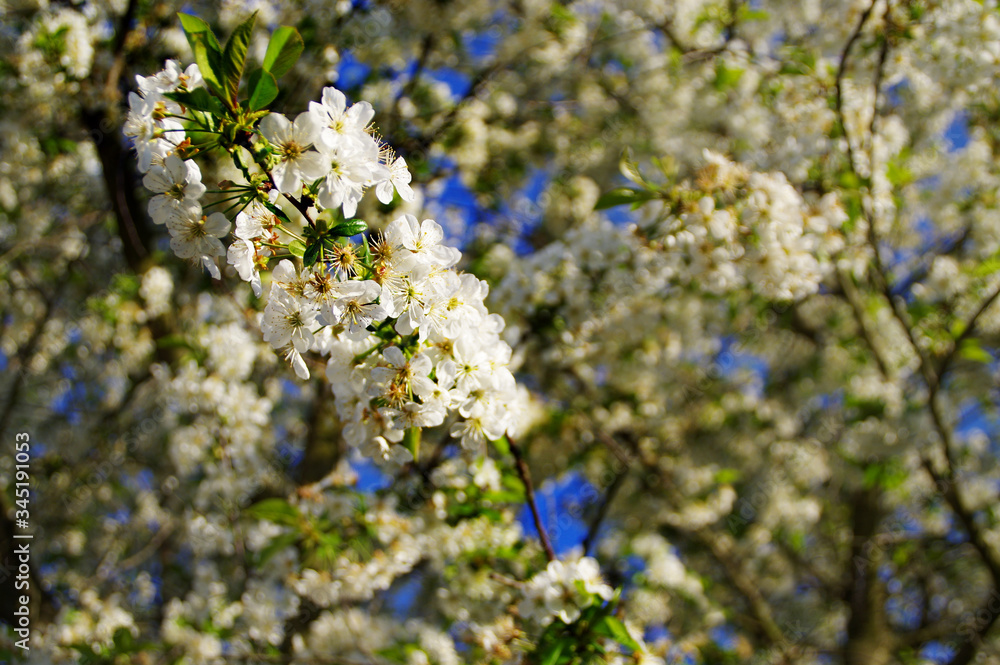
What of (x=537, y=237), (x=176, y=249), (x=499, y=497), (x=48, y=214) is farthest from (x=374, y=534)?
(x=48, y=214)

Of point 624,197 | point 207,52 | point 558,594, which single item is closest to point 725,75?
point 624,197

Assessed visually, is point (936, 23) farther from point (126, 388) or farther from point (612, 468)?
point (126, 388)

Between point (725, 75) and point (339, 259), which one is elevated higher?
point (725, 75)

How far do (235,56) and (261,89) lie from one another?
95mm

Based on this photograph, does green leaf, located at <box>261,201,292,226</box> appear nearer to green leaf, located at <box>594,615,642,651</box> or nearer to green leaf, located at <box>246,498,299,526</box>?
green leaf, located at <box>594,615,642,651</box>

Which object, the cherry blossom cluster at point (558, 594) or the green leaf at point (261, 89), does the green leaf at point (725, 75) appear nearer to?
the cherry blossom cluster at point (558, 594)

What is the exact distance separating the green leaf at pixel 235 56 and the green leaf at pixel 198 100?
3 cm

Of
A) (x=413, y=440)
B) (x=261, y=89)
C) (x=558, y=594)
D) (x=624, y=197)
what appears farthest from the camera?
(x=624, y=197)

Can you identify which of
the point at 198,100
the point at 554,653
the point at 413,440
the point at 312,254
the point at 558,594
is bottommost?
the point at 554,653

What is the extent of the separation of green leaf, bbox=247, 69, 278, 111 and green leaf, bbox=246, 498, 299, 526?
1.71 meters

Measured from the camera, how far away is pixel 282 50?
1.30 m

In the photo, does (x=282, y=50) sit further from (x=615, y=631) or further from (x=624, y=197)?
(x=615, y=631)

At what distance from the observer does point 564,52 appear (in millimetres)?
5918

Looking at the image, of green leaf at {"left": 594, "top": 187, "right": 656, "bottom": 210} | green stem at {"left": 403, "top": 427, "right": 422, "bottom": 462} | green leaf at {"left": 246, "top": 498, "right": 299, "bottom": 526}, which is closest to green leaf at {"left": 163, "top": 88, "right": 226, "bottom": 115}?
green stem at {"left": 403, "top": 427, "right": 422, "bottom": 462}
